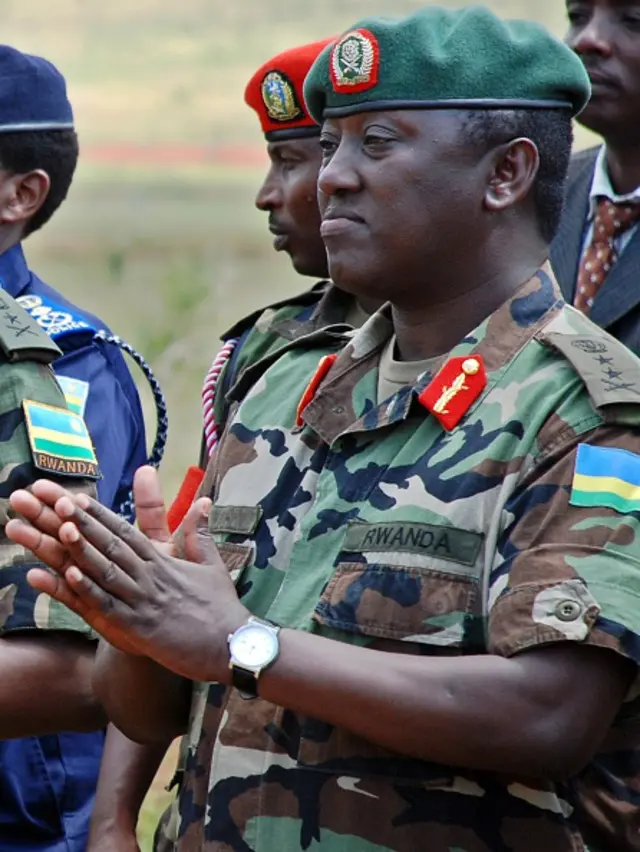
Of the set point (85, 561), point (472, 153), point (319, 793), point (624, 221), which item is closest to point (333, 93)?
point (472, 153)

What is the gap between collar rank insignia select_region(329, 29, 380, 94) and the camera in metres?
2.80

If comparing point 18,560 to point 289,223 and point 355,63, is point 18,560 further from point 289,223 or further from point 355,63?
point 289,223

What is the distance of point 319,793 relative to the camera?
2600 millimetres

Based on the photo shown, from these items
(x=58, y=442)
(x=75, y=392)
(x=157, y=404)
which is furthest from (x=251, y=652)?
(x=157, y=404)

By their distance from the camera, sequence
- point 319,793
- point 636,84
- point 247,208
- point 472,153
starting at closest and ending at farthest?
point 319,793
point 472,153
point 636,84
point 247,208

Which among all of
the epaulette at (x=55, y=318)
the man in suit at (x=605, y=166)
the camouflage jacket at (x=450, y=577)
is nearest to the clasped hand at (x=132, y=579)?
the camouflage jacket at (x=450, y=577)

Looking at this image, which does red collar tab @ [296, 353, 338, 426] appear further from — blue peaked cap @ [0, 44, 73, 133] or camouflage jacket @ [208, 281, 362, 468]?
blue peaked cap @ [0, 44, 73, 133]

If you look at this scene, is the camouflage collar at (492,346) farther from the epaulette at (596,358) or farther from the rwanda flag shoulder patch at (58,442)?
the rwanda flag shoulder patch at (58,442)

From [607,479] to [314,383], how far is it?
63 cm

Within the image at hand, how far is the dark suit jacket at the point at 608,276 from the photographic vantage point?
12.5 ft

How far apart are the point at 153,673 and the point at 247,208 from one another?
17218mm

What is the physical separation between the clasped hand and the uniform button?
43cm

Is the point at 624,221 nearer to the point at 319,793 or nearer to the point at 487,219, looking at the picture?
the point at 487,219

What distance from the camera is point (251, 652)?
8.07ft
